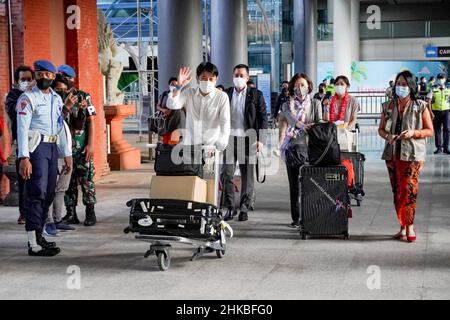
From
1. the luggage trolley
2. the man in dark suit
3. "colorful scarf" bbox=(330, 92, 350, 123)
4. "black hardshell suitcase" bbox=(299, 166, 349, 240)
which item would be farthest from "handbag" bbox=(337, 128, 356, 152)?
the luggage trolley

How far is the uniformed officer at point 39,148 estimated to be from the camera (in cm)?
805

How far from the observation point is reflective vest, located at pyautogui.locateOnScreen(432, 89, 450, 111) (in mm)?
19309

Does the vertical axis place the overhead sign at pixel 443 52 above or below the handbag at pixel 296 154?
above

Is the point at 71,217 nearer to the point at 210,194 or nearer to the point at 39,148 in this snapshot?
the point at 39,148

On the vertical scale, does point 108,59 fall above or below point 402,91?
above

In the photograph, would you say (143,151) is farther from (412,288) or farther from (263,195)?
(412,288)

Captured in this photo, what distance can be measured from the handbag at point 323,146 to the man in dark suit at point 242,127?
1.01m

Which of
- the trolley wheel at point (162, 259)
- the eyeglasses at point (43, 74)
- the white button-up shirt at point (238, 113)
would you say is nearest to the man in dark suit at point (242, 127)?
the white button-up shirt at point (238, 113)

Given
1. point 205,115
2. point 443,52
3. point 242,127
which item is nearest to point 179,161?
point 205,115

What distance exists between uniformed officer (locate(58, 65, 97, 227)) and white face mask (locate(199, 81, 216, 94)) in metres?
1.90

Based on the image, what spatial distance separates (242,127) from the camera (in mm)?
10133

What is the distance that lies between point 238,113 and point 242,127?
18 centimetres

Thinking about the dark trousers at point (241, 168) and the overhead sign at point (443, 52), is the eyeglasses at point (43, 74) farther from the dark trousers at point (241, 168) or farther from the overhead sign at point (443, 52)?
the overhead sign at point (443, 52)

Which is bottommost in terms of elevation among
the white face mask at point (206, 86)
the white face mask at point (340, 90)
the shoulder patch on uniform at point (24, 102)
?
the shoulder patch on uniform at point (24, 102)
